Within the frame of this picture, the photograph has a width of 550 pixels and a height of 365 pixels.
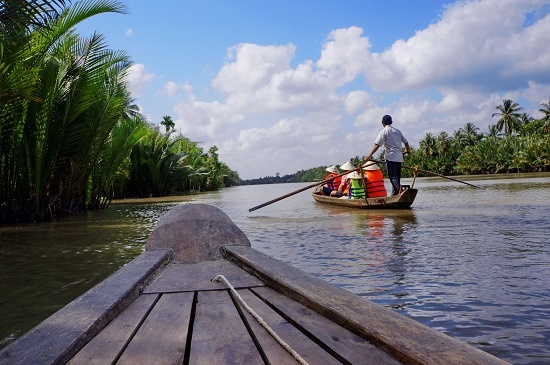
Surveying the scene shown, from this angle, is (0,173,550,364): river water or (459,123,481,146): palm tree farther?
(459,123,481,146): palm tree

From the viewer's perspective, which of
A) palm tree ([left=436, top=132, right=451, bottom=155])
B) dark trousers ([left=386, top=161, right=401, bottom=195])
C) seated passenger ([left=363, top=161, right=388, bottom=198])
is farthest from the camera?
palm tree ([left=436, top=132, right=451, bottom=155])

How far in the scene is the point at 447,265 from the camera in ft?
14.0

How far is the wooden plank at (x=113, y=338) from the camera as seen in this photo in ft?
4.99

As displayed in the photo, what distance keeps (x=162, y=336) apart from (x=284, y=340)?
1.57ft

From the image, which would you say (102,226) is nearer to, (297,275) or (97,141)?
(97,141)

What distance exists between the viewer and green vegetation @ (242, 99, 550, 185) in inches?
1777

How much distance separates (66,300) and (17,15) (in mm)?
3625

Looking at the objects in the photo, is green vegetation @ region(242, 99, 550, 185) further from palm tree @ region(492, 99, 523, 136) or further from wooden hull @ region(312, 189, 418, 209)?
wooden hull @ region(312, 189, 418, 209)

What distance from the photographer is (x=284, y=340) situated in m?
1.62

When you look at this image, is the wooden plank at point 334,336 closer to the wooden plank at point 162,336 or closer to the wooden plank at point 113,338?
the wooden plank at point 162,336

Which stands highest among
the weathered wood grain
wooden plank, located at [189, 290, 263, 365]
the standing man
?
the standing man

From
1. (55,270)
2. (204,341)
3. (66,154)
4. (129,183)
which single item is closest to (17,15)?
(55,270)

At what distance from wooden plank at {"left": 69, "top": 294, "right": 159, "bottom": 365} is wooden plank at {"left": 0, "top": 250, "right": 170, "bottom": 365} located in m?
0.03

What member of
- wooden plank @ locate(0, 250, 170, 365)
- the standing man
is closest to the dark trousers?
the standing man
